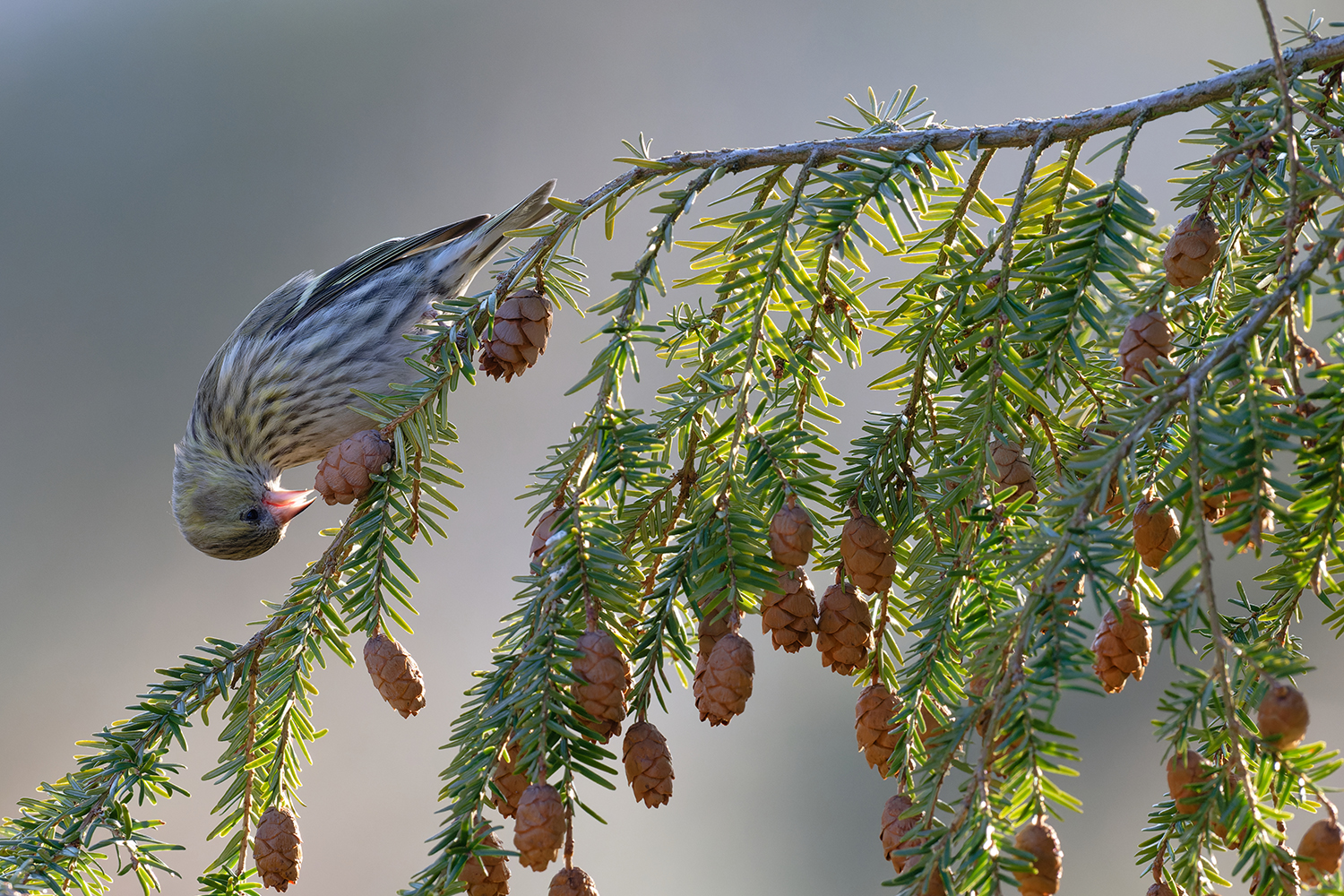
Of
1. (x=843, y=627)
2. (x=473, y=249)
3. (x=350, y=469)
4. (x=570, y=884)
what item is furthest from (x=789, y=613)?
(x=473, y=249)

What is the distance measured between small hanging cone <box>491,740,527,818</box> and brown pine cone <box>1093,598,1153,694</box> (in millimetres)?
217

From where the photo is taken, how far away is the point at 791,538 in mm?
343

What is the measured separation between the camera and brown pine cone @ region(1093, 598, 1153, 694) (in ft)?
1.09

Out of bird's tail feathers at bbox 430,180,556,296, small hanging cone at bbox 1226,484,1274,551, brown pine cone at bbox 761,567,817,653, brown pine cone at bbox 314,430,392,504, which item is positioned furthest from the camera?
bird's tail feathers at bbox 430,180,556,296

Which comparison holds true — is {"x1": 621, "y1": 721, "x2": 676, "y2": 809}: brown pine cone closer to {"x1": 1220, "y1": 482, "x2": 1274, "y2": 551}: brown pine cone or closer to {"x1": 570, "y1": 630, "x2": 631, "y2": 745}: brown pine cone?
{"x1": 570, "y1": 630, "x2": 631, "y2": 745}: brown pine cone

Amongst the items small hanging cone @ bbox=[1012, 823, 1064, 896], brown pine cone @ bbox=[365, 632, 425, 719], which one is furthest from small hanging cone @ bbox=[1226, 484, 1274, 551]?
brown pine cone @ bbox=[365, 632, 425, 719]

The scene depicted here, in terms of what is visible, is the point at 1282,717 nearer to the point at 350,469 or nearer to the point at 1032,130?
the point at 1032,130

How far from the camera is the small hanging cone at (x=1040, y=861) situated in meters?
0.28

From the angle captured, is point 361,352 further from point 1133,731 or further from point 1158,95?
point 1133,731

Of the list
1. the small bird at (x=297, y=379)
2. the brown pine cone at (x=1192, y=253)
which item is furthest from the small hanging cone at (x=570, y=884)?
the small bird at (x=297, y=379)

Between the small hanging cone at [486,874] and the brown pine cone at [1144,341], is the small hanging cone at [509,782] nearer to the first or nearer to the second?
the small hanging cone at [486,874]

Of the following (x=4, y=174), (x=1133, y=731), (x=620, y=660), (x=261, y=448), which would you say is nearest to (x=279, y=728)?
(x=620, y=660)

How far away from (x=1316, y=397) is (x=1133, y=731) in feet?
4.47

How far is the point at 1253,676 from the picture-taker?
0.98 feet
